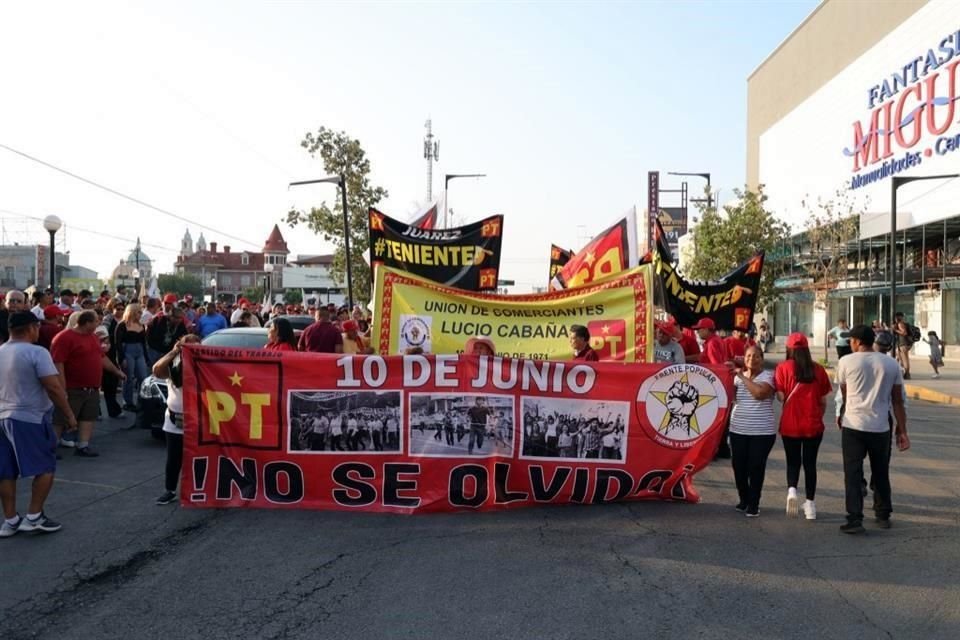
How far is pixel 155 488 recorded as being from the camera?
814 centimetres

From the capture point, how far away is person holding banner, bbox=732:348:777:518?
7.16 m

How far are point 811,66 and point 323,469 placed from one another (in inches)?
1904

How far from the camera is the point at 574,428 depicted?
736cm

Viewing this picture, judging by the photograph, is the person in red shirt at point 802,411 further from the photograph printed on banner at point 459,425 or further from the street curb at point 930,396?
the street curb at point 930,396

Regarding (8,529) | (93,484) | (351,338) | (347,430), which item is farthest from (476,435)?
(351,338)

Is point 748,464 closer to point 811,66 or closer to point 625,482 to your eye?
point 625,482

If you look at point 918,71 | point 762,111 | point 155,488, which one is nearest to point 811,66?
point 762,111

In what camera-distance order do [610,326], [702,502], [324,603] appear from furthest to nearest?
[610,326], [702,502], [324,603]

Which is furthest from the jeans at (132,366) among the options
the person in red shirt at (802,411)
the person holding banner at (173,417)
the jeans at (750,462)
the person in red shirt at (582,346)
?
the person in red shirt at (802,411)

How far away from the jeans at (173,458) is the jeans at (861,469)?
19.0 ft

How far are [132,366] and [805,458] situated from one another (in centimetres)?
995

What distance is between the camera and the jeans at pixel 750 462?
23.5ft

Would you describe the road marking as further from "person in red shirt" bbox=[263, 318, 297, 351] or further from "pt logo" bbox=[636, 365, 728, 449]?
"pt logo" bbox=[636, 365, 728, 449]

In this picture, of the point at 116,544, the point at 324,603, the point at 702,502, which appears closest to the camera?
the point at 324,603
